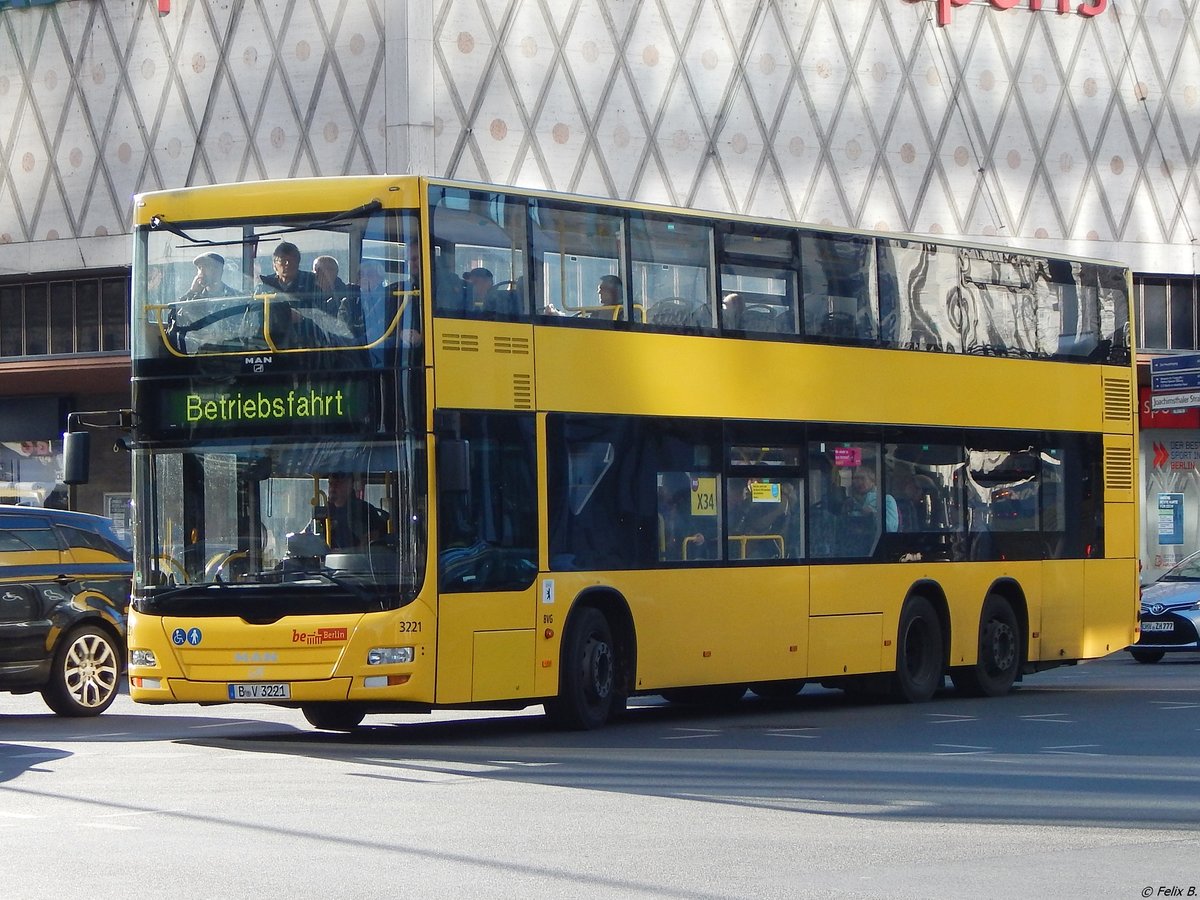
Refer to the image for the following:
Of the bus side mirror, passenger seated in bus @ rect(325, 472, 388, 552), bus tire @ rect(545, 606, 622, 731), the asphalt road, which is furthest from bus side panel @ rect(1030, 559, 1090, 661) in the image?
the bus side mirror

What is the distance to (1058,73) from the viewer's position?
3669 centimetres

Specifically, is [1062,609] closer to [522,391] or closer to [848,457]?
[848,457]

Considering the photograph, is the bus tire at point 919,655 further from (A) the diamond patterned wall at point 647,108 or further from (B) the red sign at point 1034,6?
(B) the red sign at point 1034,6

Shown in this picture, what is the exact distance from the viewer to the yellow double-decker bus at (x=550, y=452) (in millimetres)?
13867

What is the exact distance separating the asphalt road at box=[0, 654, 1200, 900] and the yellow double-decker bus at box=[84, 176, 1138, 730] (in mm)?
825

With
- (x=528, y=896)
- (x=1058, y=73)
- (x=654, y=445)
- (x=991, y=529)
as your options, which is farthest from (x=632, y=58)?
(x=528, y=896)

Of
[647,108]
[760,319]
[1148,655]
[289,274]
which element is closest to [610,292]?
[760,319]

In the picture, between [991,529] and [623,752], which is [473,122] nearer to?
[991,529]

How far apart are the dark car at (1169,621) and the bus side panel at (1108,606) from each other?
517 cm

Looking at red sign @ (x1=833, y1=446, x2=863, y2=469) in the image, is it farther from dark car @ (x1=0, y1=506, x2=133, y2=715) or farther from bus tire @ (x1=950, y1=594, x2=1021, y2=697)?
dark car @ (x1=0, y1=506, x2=133, y2=715)

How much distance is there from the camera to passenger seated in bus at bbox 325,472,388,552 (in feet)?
45.3

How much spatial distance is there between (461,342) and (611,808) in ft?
15.5

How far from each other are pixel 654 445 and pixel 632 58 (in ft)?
59.3

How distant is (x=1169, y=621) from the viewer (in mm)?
26547
